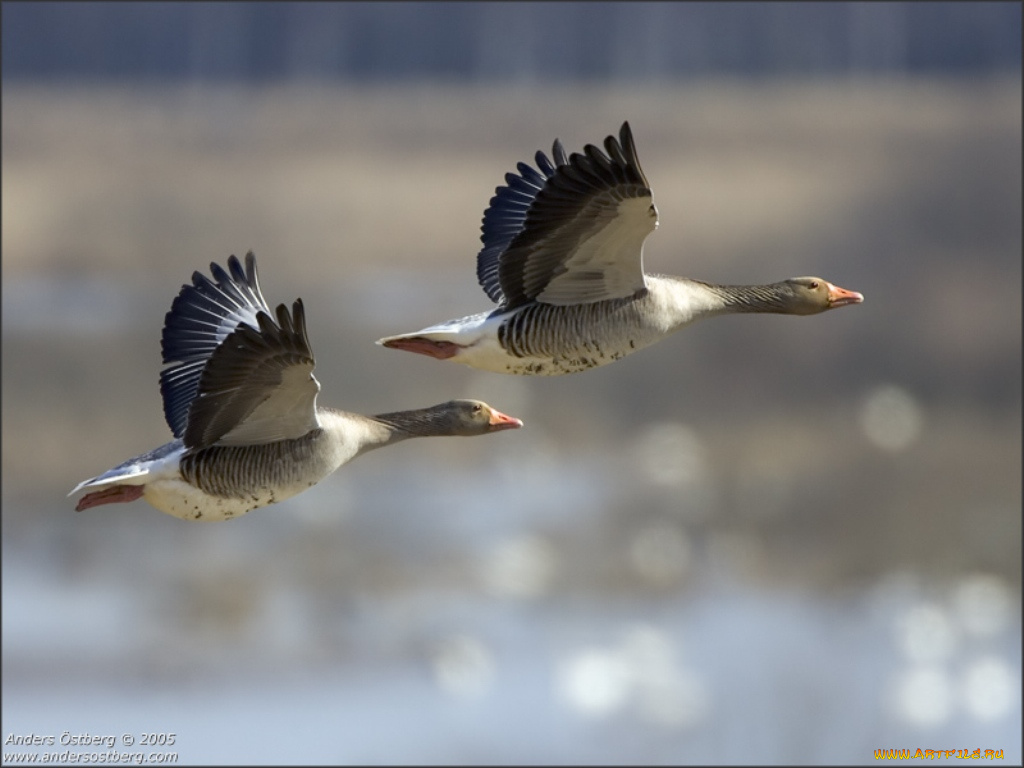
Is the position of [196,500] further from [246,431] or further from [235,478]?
[246,431]

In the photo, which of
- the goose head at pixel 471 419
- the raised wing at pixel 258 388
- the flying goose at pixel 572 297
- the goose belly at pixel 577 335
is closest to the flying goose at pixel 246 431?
the raised wing at pixel 258 388

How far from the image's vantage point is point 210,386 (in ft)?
22.4

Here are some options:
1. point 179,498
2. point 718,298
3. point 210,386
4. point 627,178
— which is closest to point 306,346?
point 210,386

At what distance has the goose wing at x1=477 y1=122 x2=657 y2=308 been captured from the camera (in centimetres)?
691

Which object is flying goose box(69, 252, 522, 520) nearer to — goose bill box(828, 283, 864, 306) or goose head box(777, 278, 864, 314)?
goose head box(777, 278, 864, 314)

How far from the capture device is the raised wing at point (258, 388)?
6.54 meters

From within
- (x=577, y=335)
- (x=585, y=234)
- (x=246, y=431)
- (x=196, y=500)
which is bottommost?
(x=196, y=500)

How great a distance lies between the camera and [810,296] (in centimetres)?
838

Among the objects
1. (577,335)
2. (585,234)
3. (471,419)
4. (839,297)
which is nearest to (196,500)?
(471,419)

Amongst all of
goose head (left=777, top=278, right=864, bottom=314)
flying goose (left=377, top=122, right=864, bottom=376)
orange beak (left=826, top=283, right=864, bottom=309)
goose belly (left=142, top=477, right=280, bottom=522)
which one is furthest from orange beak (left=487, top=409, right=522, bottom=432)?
orange beak (left=826, top=283, right=864, bottom=309)

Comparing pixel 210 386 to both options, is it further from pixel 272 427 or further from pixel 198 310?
pixel 198 310

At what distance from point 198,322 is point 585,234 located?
2.09 m

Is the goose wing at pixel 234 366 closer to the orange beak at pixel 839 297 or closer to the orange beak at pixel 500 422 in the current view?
the orange beak at pixel 500 422

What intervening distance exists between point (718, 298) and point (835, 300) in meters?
0.91
